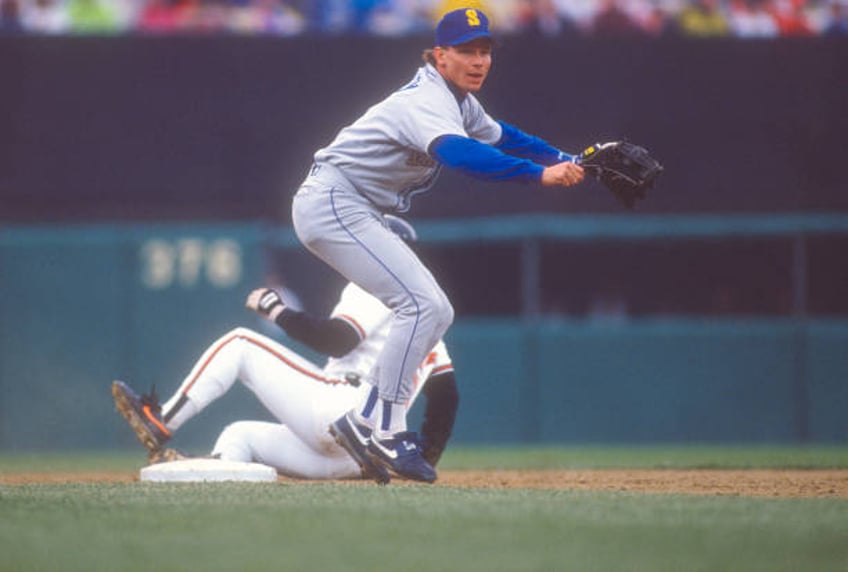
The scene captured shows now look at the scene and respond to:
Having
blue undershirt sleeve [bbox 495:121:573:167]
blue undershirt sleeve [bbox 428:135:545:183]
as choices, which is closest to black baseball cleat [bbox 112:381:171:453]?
blue undershirt sleeve [bbox 428:135:545:183]

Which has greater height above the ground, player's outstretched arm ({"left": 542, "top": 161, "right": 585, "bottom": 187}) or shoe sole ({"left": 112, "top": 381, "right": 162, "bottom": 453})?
player's outstretched arm ({"left": 542, "top": 161, "right": 585, "bottom": 187})

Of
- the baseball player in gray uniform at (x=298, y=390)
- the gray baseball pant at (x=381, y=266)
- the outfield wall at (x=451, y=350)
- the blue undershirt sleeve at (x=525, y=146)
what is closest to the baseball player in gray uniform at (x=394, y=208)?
the gray baseball pant at (x=381, y=266)

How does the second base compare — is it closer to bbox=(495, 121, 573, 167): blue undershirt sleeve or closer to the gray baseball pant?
the gray baseball pant

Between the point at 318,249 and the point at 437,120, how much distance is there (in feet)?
2.44

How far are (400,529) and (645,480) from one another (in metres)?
2.90

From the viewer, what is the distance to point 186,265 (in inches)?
427

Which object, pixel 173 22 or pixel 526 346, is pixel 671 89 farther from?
pixel 173 22

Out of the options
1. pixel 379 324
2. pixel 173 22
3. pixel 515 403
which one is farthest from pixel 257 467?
pixel 173 22

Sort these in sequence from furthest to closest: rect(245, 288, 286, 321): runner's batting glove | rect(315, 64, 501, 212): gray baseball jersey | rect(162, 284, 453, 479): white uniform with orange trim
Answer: rect(245, 288, 286, 321): runner's batting glove, rect(162, 284, 453, 479): white uniform with orange trim, rect(315, 64, 501, 212): gray baseball jersey

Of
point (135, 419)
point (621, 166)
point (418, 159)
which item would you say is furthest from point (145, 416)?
point (621, 166)

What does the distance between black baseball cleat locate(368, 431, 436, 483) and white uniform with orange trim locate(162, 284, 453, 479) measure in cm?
22

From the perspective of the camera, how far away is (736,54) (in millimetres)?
11609

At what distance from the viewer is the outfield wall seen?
10586mm

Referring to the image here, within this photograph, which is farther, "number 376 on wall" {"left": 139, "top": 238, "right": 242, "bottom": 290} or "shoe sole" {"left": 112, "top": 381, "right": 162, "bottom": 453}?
"number 376 on wall" {"left": 139, "top": 238, "right": 242, "bottom": 290}
